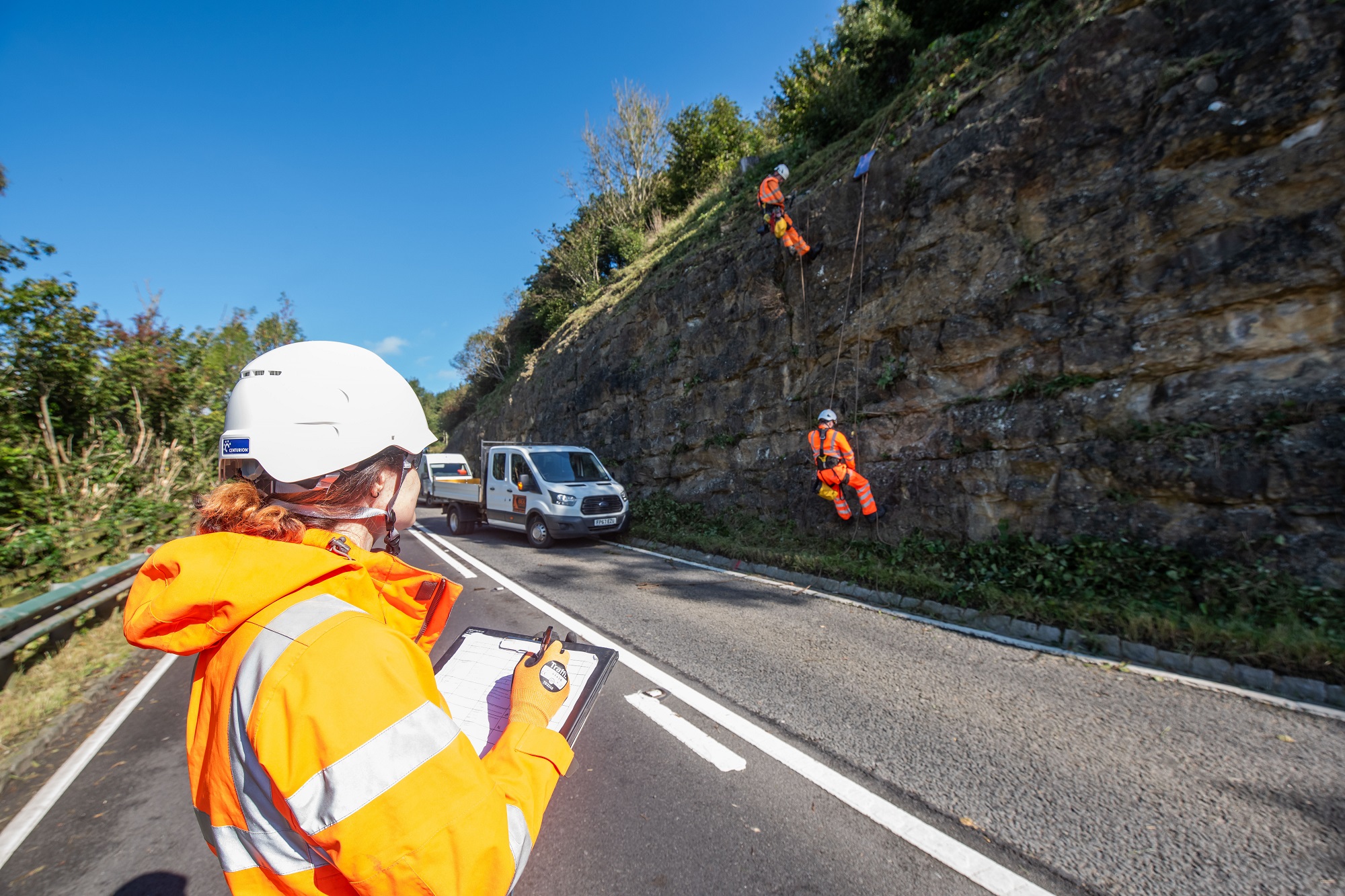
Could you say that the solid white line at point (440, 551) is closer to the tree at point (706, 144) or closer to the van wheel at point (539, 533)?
the van wheel at point (539, 533)

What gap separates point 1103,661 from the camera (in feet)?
14.9

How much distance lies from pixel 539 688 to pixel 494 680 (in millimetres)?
334

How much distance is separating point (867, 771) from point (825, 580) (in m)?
4.39

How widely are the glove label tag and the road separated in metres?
1.43

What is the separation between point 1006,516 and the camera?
6.86 m

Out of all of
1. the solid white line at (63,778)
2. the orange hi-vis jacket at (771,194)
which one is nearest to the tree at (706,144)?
the orange hi-vis jacket at (771,194)

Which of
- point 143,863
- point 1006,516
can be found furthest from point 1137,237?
point 143,863

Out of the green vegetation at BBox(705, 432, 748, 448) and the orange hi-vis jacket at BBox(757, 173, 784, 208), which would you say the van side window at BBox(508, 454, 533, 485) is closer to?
the green vegetation at BBox(705, 432, 748, 448)

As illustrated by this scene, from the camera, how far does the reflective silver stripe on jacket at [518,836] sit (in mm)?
1057

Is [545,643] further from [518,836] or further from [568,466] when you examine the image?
[568,466]

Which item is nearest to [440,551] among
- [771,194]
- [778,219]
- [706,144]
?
[778,219]

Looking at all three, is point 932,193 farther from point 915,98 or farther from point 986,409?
point 986,409

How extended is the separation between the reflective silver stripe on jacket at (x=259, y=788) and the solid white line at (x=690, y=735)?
2.50 m

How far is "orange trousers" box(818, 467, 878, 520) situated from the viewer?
8.10m
